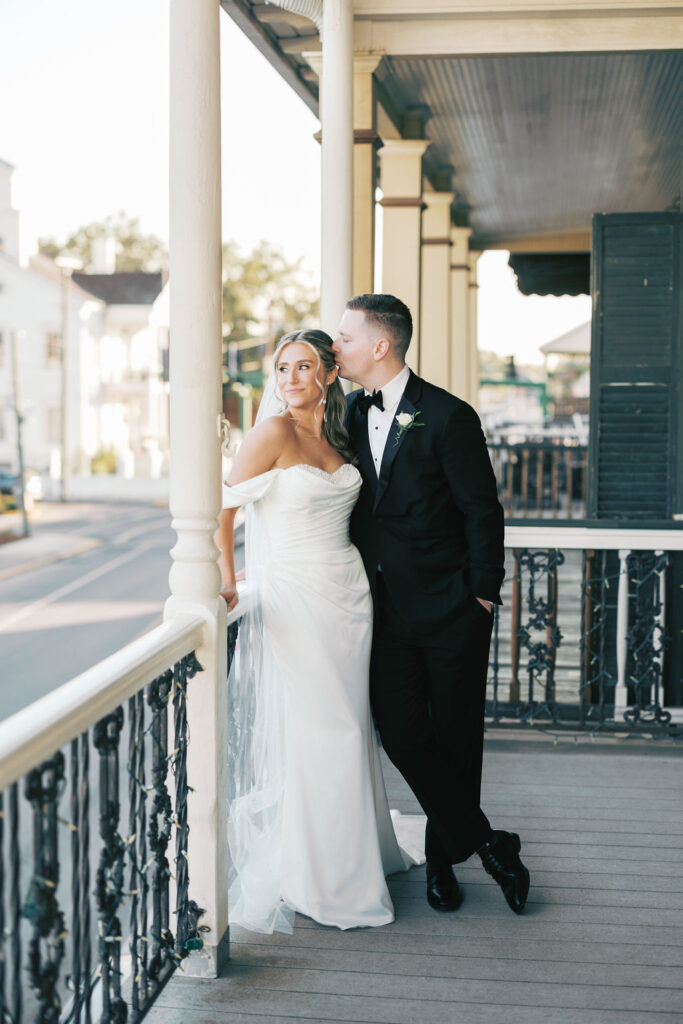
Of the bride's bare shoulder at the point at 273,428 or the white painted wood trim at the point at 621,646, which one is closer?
the bride's bare shoulder at the point at 273,428

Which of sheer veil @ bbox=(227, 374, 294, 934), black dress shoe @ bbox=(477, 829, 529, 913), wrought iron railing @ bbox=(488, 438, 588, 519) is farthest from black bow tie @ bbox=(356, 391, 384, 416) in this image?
wrought iron railing @ bbox=(488, 438, 588, 519)

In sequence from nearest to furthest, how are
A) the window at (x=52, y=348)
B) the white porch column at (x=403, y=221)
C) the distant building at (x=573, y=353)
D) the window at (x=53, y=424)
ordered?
the white porch column at (x=403, y=221) < the distant building at (x=573, y=353) < the window at (x=53, y=424) < the window at (x=52, y=348)

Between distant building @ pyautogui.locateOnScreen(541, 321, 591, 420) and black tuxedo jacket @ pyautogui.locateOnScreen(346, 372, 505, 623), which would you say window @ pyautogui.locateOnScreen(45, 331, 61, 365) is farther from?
black tuxedo jacket @ pyautogui.locateOnScreen(346, 372, 505, 623)

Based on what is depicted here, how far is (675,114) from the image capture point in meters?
6.90

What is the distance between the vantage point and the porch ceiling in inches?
198

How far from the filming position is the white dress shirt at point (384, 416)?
9.78 ft

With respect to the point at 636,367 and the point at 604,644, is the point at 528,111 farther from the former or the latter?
the point at 604,644

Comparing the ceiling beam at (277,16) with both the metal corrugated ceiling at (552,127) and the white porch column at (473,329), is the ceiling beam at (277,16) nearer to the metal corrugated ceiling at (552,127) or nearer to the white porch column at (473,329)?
the metal corrugated ceiling at (552,127)

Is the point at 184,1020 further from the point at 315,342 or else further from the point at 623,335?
the point at 623,335

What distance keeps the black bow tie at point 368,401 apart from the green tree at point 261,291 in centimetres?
5968

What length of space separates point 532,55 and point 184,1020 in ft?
14.1

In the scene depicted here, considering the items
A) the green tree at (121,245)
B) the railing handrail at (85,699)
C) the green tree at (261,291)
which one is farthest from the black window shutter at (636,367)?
the green tree at (121,245)

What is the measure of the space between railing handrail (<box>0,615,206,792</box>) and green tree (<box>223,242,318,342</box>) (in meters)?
60.5

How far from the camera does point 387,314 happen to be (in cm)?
295
